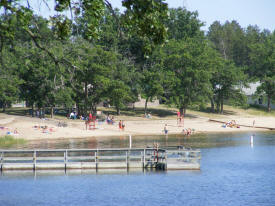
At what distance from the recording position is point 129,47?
109188 mm

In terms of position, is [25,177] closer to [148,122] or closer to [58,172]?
[58,172]

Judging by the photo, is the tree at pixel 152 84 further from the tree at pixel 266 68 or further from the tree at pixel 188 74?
the tree at pixel 266 68

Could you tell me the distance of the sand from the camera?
223 feet

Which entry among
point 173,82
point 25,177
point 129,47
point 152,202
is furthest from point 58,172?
point 129,47

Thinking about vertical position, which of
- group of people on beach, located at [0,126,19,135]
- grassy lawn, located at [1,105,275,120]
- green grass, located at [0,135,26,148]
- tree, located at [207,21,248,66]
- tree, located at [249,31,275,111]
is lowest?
green grass, located at [0,135,26,148]

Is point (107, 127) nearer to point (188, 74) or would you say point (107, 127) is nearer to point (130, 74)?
point (130, 74)

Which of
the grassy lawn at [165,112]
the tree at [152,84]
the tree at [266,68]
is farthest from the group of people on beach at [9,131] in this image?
the tree at [266,68]

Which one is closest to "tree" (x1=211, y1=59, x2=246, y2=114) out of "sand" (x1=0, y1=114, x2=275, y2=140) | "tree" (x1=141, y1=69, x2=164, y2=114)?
"sand" (x1=0, y1=114, x2=275, y2=140)

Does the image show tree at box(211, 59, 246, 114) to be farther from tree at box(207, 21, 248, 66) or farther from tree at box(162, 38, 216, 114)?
tree at box(207, 21, 248, 66)

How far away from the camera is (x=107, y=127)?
78000mm

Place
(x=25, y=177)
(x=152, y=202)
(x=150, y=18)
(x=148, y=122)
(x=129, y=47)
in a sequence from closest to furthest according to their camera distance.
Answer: (x=150, y=18) → (x=152, y=202) → (x=25, y=177) → (x=148, y=122) → (x=129, y=47)

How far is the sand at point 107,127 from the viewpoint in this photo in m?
67.9

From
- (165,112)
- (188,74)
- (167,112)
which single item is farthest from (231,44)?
(188,74)

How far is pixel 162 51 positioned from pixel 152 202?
7387cm
